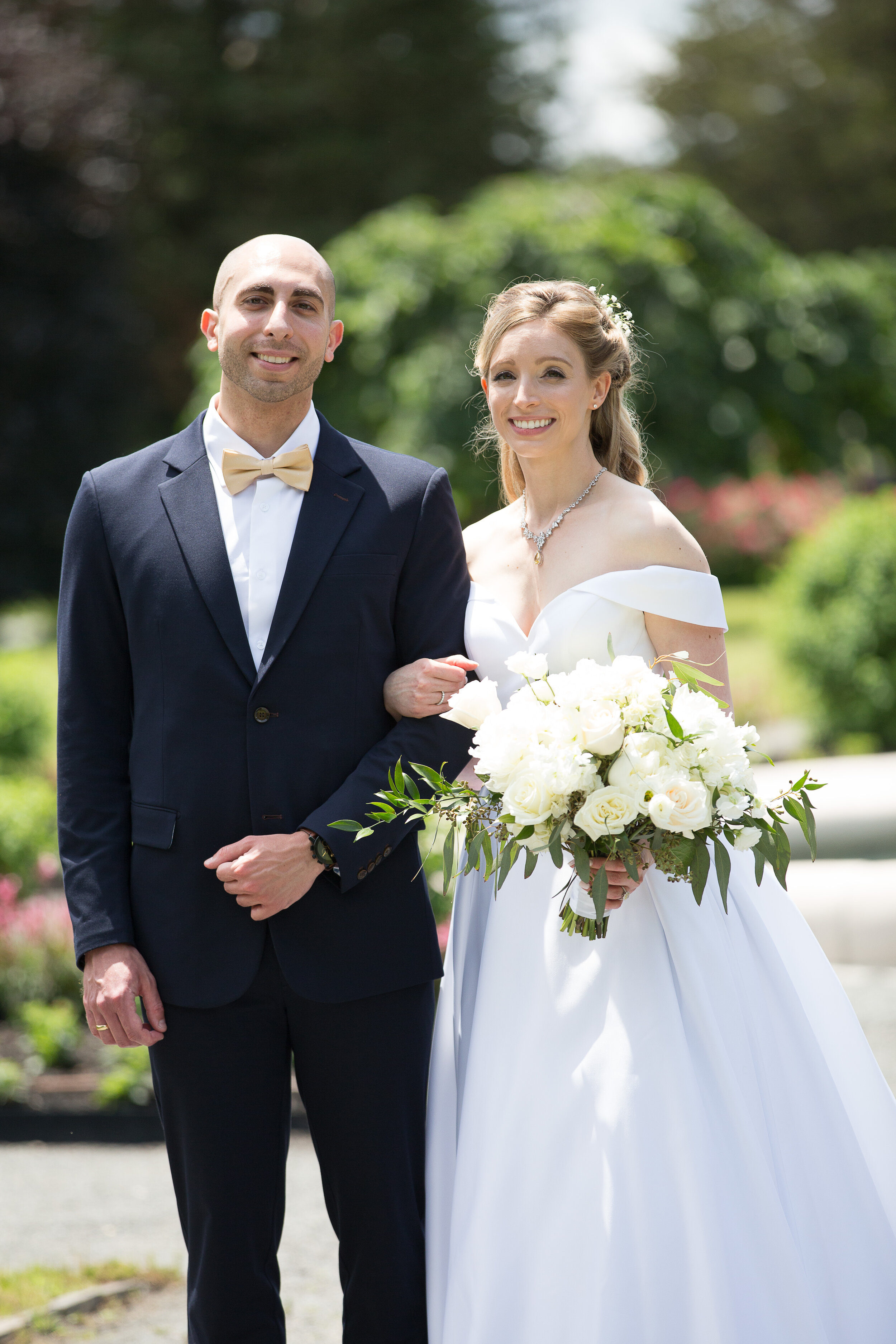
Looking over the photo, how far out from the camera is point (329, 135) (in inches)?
935

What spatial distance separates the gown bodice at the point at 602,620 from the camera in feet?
8.38

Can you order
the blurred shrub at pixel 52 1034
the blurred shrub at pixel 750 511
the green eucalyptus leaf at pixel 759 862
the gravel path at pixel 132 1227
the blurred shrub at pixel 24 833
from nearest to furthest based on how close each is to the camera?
the green eucalyptus leaf at pixel 759 862 < the gravel path at pixel 132 1227 < the blurred shrub at pixel 52 1034 < the blurred shrub at pixel 24 833 < the blurred shrub at pixel 750 511

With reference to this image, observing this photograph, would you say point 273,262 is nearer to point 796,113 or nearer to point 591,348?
point 591,348

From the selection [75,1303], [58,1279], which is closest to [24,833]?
[58,1279]

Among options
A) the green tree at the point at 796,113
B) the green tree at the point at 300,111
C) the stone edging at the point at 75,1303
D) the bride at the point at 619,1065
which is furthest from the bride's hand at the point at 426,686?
the green tree at the point at 796,113

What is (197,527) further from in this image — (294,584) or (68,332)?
(68,332)

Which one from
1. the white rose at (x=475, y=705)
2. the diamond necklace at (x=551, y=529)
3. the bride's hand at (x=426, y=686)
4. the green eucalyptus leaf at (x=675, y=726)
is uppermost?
the diamond necklace at (x=551, y=529)

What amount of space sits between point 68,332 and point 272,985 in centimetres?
1770

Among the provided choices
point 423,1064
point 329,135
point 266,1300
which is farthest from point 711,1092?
point 329,135

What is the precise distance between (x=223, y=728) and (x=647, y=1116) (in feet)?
3.44

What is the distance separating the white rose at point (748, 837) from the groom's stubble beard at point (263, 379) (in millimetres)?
1138

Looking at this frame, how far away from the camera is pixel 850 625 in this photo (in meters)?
8.93

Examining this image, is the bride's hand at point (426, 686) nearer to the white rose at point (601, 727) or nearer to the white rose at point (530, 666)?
the white rose at point (530, 666)

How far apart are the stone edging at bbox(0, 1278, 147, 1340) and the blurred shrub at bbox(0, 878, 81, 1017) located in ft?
6.05
